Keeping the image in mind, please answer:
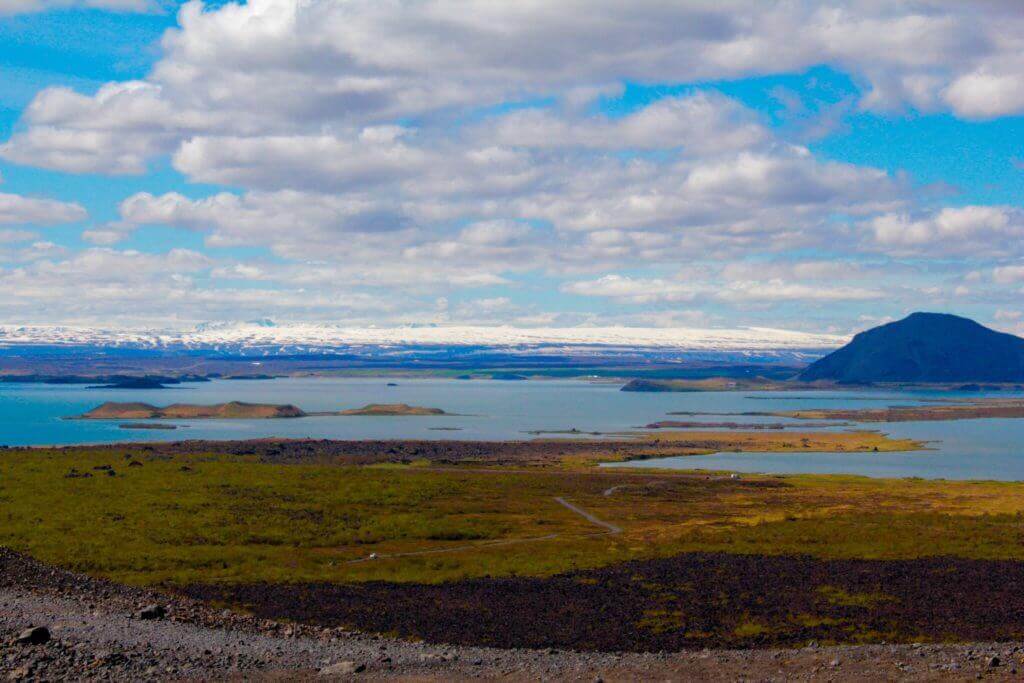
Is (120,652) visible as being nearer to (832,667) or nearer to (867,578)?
(832,667)

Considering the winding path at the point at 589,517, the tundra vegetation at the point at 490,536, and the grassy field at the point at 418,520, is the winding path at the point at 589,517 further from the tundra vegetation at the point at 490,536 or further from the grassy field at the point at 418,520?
the grassy field at the point at 418,520

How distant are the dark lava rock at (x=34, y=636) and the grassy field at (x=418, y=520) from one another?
14.1m

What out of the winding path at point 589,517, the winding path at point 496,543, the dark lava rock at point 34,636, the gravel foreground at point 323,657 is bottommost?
the winding path at point 589,517

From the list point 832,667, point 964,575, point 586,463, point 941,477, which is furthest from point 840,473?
point 832,667

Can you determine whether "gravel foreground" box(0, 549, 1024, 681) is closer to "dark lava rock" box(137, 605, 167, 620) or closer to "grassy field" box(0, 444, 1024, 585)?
"dark lava rock" box(137, 605, 167, 620)

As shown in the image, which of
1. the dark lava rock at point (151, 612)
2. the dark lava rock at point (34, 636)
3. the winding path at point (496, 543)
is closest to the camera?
the dark lava rock at point (34, 636)

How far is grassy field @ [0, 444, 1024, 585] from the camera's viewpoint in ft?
172

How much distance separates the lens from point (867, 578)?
4825 centimetres

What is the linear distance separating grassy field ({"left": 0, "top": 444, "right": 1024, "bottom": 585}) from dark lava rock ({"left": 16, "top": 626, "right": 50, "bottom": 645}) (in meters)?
14.1

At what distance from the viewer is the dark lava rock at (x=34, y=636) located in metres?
30.7

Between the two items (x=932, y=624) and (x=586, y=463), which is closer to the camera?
(x=932, y=624)

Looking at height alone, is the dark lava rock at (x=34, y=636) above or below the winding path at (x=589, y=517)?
above

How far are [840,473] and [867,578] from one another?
82.7 metres


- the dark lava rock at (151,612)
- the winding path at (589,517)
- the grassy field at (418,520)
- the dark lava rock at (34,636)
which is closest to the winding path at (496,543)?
the winding path at (589,517)
